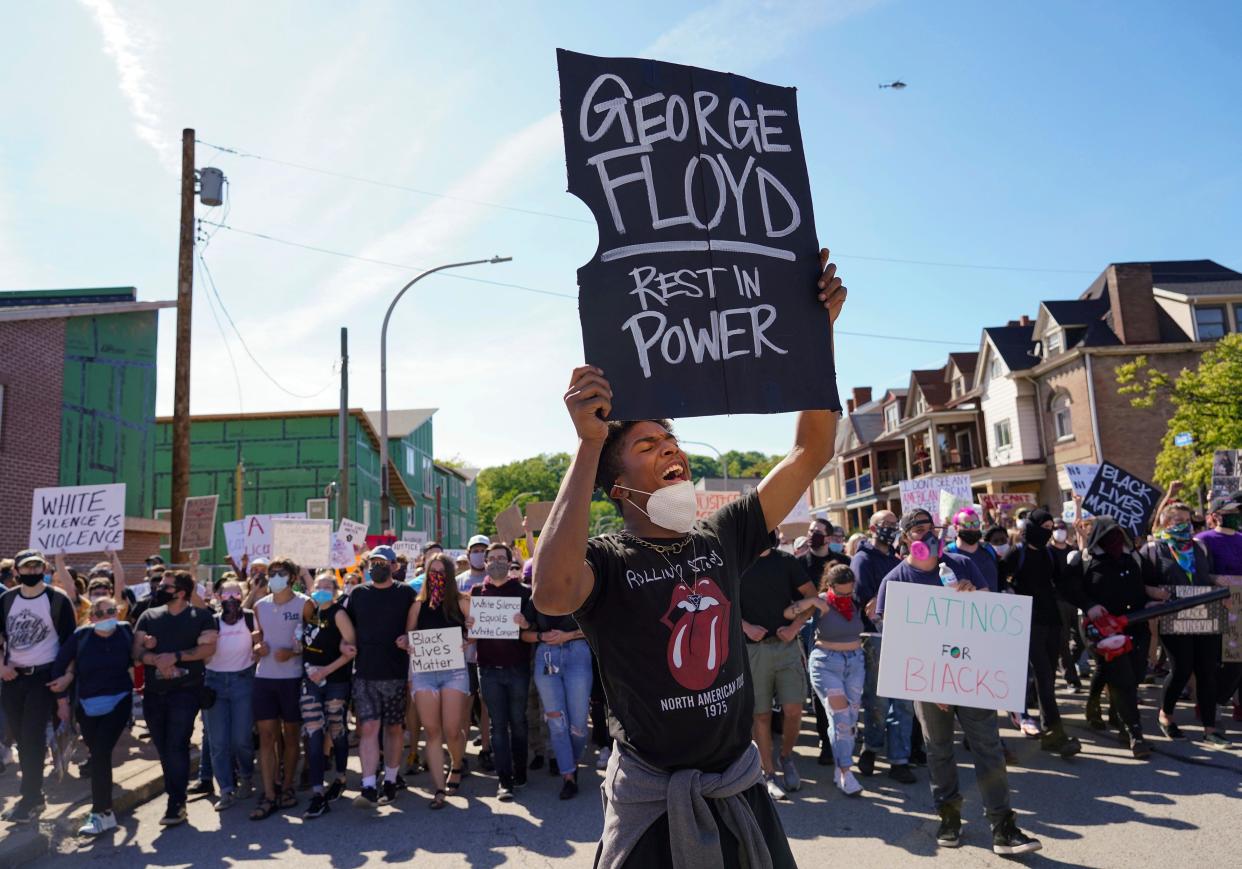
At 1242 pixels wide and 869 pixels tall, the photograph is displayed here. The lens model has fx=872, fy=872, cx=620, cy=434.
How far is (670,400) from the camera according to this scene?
2602 millimetres

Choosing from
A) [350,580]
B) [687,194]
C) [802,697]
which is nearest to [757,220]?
[687,194]

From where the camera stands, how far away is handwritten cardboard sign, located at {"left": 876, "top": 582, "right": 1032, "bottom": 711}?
221 inches

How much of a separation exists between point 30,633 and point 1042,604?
30.3 ft

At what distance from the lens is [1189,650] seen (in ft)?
27.2

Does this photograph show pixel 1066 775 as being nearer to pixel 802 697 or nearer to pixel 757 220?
pixel 802 697

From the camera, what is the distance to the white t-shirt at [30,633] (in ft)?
24.6

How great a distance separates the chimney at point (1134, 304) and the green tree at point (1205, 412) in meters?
10.0

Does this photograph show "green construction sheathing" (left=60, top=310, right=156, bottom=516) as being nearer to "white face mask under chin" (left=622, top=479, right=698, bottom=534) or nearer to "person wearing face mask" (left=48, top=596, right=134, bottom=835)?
"person wearing face mask" (left=48, top=596, right=134, bottom=835)

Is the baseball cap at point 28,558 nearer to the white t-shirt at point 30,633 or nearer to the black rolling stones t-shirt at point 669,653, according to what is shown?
the white t-shirt at point 30,633

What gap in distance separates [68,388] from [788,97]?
2127cm

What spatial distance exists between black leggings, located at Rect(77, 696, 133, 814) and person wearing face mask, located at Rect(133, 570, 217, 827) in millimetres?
297

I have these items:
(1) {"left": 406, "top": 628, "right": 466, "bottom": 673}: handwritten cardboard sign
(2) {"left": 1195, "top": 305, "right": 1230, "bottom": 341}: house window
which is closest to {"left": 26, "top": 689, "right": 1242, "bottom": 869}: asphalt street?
(1) {"left": 406, "top": 628, "right": 466, "bottom": 673}: handwritten cardboard sign

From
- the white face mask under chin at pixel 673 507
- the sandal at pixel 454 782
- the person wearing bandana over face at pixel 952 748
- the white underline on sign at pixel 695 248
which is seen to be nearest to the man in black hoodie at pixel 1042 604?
the person wearing bandana over face at pixel 952 748

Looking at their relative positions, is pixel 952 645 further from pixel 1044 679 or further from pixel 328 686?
pixel 328 686
